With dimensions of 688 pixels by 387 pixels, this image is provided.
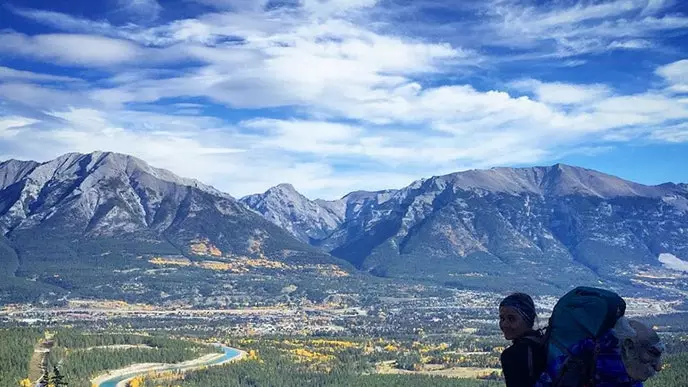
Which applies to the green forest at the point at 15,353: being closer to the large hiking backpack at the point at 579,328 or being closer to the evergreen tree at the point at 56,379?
the evergreen tree at the point at 56,379

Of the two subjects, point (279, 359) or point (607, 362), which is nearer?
point (607, 362)

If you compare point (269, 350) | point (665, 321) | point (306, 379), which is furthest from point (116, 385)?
point (665, 321)

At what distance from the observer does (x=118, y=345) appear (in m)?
139

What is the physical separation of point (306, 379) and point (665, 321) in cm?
12926

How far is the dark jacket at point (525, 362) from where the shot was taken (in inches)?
235

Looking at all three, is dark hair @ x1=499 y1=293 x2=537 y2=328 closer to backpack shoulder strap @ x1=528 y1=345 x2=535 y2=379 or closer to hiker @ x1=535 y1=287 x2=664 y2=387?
backpack shoulder strap @ x1=528 y1=345 x2=535 y2=379

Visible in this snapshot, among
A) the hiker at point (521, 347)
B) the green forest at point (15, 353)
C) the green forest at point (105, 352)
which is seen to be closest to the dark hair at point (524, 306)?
the hiker at point (521, 347)

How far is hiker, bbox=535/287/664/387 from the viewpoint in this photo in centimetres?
525

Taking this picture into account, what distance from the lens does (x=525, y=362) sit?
6020 millimetres

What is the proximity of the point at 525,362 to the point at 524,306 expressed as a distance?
599 millimetres

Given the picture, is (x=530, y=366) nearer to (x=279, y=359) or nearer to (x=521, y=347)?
(x=521, y=347)

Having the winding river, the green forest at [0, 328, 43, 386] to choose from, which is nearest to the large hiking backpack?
the green forest at [0, 328, 43, 386]

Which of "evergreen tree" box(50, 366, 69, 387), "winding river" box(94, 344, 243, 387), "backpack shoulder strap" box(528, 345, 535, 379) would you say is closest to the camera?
"backpack shoulder strap" box(528, 345, 535, 379)

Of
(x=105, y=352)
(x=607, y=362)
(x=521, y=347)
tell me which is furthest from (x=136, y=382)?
(x=607, y=362)
